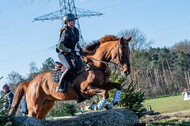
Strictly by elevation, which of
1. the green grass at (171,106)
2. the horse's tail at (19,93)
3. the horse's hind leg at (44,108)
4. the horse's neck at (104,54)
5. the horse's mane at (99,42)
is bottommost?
the green grass at (171,106)

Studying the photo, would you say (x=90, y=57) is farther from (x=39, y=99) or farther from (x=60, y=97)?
(x=39, y=99)

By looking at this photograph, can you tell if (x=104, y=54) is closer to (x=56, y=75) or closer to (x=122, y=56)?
(x=122, y=56)

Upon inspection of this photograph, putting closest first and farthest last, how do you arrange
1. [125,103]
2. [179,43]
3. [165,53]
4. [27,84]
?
[27,84] < [125,103] < [165,53] < [179,43]

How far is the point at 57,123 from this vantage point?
3.99 m

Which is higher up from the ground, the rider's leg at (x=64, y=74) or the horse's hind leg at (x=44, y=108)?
the rider's leg at (x=64, y=74)

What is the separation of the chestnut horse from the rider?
28 cm

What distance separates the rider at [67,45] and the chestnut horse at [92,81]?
0.28m

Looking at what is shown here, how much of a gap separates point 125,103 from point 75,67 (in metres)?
3.40

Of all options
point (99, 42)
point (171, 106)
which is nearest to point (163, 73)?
point (171, 106)

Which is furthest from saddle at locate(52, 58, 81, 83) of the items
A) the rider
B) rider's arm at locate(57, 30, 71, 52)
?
rider's arm at locate(57, 30, 71, 52)

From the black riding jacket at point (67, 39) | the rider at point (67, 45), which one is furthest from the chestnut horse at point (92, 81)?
the black riding jacket at point (67, 39)

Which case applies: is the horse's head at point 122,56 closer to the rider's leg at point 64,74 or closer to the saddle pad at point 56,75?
the rider's leg at point 64,74

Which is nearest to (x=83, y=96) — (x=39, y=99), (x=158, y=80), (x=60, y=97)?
(x=60, y=97)

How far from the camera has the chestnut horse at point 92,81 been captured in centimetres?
548
